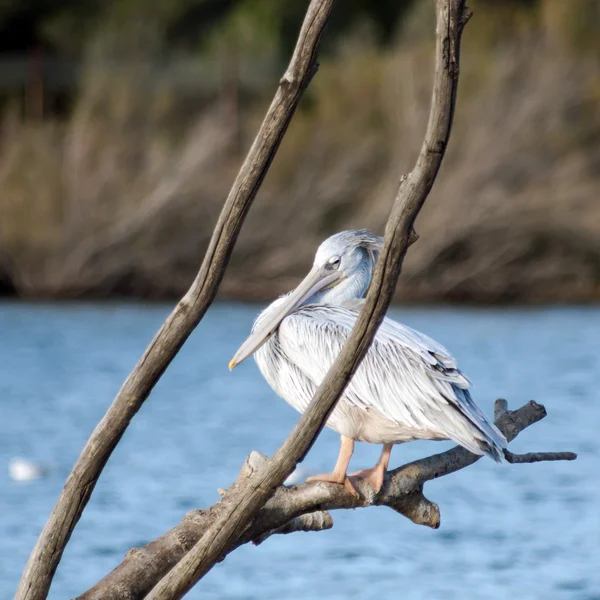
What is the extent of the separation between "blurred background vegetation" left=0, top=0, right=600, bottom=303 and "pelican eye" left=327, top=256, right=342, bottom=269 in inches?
438

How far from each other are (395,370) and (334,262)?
0.48 meters

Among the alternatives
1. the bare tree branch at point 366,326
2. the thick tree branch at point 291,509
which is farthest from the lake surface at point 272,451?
the bare tree branch at point 366,326

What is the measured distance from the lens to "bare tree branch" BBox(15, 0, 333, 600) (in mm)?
2219

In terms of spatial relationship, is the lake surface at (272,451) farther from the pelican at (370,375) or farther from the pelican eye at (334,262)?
the pelican at (370,375)

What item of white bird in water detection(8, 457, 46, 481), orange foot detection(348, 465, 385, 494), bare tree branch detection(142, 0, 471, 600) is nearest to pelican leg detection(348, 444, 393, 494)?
orange foot detection(348, 465, 385, 494)

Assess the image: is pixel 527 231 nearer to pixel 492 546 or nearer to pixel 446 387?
pixel 492 546

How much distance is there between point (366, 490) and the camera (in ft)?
8.68

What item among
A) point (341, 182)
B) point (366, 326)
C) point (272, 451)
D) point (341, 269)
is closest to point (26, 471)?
point (272, 451)

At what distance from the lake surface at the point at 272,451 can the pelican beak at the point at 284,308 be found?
120 inches

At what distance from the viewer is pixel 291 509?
247 cm

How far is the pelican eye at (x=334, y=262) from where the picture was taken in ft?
11.3

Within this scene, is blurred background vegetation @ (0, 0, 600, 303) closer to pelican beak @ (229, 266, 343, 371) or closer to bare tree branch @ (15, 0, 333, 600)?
pelican beak @ (229, 266, 343, 371)

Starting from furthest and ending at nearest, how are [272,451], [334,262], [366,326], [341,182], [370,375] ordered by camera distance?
[341,182], [272,451], [334,262], [370,375], [366,326]

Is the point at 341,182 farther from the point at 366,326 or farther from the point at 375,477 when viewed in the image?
the point at 366,326
